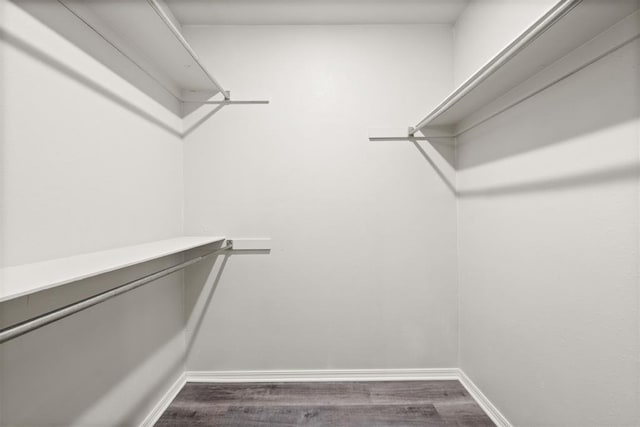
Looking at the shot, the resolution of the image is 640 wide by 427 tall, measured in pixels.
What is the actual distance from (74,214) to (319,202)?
3.99 ft

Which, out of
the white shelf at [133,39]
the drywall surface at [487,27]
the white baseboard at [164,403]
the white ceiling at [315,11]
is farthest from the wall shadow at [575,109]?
the white baseboard at [164,403]

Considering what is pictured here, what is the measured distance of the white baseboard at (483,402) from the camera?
55.1 inches

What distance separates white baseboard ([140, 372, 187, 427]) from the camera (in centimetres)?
143

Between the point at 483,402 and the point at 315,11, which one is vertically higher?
the point at 315,11

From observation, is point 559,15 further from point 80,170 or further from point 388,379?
point 388,379

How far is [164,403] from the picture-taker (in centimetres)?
157

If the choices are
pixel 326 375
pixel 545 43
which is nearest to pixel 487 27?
pixel 545 43

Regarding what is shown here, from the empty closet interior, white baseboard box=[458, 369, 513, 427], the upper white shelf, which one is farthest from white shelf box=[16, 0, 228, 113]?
white baseboard box=[458, 369, 513, 427]

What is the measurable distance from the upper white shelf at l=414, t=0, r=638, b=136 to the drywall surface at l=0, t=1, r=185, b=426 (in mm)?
1481

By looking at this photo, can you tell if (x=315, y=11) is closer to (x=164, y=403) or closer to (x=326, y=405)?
(x=326, y=405)

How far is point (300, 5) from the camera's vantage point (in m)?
1.65

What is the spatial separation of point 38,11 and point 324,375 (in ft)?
7.06

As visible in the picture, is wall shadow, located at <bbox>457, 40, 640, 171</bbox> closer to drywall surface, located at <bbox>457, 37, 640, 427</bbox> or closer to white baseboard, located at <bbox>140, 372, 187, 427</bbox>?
drywall surface, located at <bbox>457, 37, 640, 427</bbox>

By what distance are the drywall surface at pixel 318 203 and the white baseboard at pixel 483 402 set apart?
0.12 metres
